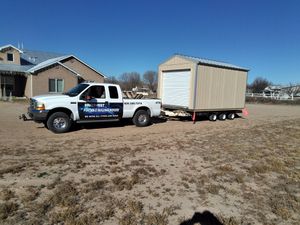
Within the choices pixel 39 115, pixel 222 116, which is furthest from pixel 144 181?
pixel 222 116

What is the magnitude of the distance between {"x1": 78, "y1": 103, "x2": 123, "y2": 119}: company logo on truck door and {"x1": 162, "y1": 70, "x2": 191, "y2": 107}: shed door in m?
4.38

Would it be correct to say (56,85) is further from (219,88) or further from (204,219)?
(204,219)

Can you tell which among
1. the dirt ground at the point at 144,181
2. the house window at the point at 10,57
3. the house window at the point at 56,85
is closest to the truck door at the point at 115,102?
the dirt ground at the point at 144,181

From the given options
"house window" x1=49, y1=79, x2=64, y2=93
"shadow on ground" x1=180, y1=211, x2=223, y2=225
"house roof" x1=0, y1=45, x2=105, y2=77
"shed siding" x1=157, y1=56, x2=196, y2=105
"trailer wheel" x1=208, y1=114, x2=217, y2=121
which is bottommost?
"shadow on ground" x1=180, y1=211, x2=223, y2=225

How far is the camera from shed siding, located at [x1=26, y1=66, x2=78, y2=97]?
25.1 m

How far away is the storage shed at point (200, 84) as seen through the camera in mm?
13078

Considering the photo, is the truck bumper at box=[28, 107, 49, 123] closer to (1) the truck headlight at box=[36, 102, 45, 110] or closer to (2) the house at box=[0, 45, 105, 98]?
(1) the truck headlight at box=[36, 102, 45, 110]

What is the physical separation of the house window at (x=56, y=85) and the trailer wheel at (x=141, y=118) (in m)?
18.1

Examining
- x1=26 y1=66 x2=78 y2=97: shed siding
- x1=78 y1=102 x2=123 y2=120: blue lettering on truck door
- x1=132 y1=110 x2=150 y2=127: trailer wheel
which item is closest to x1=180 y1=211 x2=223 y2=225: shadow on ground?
x1=78 y1=102 x2=123 y2=120: blue lettering on truck door

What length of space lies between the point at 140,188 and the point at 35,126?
7.66 m

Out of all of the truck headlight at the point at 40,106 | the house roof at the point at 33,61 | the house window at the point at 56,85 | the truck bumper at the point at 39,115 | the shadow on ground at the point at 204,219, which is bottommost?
the shadow on ground at the point at 204,219

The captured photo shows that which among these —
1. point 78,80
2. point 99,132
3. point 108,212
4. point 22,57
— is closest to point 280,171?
point 108,212

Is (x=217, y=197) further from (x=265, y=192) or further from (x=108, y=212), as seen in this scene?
(x=108, y=212)

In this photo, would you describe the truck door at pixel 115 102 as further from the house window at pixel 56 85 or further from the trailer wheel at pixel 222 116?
the house window at pixel 56 85
